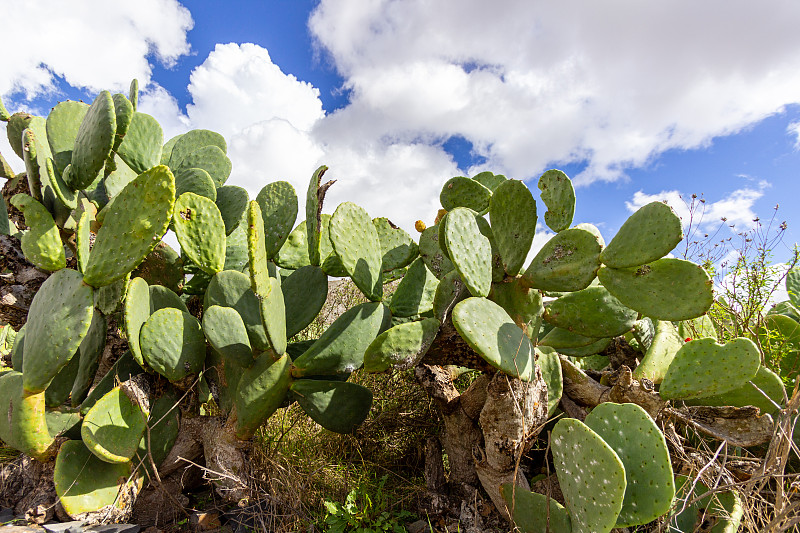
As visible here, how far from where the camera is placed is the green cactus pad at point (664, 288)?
151cm

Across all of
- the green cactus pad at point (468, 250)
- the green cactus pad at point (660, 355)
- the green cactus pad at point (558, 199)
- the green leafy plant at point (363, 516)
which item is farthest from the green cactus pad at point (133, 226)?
the green cactus pad at point (660, 355)

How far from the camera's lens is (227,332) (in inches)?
63.8

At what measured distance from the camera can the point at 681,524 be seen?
4.75ft

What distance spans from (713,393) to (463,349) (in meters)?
0.85

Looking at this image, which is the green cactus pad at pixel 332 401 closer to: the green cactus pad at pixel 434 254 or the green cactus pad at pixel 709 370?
the green cactus pad at pixel 434 254

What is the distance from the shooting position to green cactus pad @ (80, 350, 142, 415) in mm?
1815

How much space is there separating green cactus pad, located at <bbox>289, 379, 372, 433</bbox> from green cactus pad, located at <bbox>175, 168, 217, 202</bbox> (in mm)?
906

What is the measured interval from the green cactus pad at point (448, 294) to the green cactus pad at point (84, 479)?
135 cm

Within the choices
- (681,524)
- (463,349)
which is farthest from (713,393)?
(463,349)

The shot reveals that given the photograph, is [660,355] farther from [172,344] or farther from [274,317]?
[172,344]

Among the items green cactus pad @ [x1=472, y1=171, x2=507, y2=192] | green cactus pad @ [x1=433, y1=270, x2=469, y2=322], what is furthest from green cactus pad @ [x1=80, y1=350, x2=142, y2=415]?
green cactus pad @ [x1=472, y1=171, x2=507, y2=192]

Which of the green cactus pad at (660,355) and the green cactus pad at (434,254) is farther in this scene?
the green cactus pad at (434,254)

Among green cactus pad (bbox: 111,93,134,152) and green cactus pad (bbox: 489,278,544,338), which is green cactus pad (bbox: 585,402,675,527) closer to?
green cactus pad (bbox: 489,278,544,338)

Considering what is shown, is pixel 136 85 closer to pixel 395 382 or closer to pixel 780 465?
Answer: pixel 395 382
